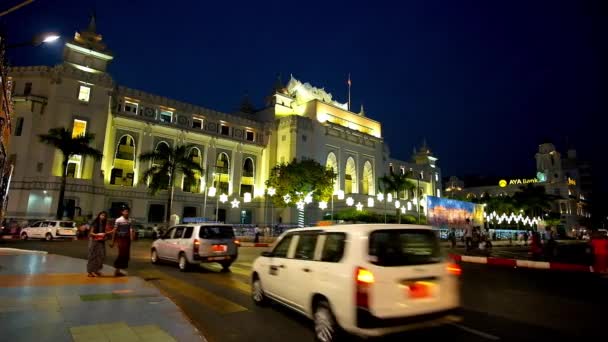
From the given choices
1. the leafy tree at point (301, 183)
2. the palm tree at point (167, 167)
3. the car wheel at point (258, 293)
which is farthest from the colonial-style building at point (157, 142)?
the car wheel at point (258, 293)

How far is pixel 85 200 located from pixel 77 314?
37.1m

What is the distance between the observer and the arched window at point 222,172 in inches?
2042

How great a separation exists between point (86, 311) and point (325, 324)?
4.37m

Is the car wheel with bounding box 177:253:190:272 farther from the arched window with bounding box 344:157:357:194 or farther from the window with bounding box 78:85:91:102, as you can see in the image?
the arched window with bounding box 344:157:357:194

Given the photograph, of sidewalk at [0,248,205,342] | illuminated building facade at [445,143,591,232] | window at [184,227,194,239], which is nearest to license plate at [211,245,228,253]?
window at [184,227,194,239]

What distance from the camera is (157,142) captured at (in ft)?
157

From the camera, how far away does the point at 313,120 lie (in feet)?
190

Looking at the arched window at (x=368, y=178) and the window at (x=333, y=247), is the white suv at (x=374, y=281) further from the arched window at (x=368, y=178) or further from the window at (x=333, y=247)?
the arched window at (x=368, y=178)

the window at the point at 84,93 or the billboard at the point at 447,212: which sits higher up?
the window at the point at 84,93

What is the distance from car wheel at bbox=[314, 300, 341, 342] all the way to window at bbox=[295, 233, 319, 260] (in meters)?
0.78

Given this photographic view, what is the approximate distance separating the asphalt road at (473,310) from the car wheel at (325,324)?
0.98ft

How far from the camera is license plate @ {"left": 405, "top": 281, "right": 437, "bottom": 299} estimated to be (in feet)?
15.5

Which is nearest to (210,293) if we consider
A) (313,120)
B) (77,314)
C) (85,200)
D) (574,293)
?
(77,314)

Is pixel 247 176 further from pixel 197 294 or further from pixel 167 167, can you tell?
pixel 197 294
